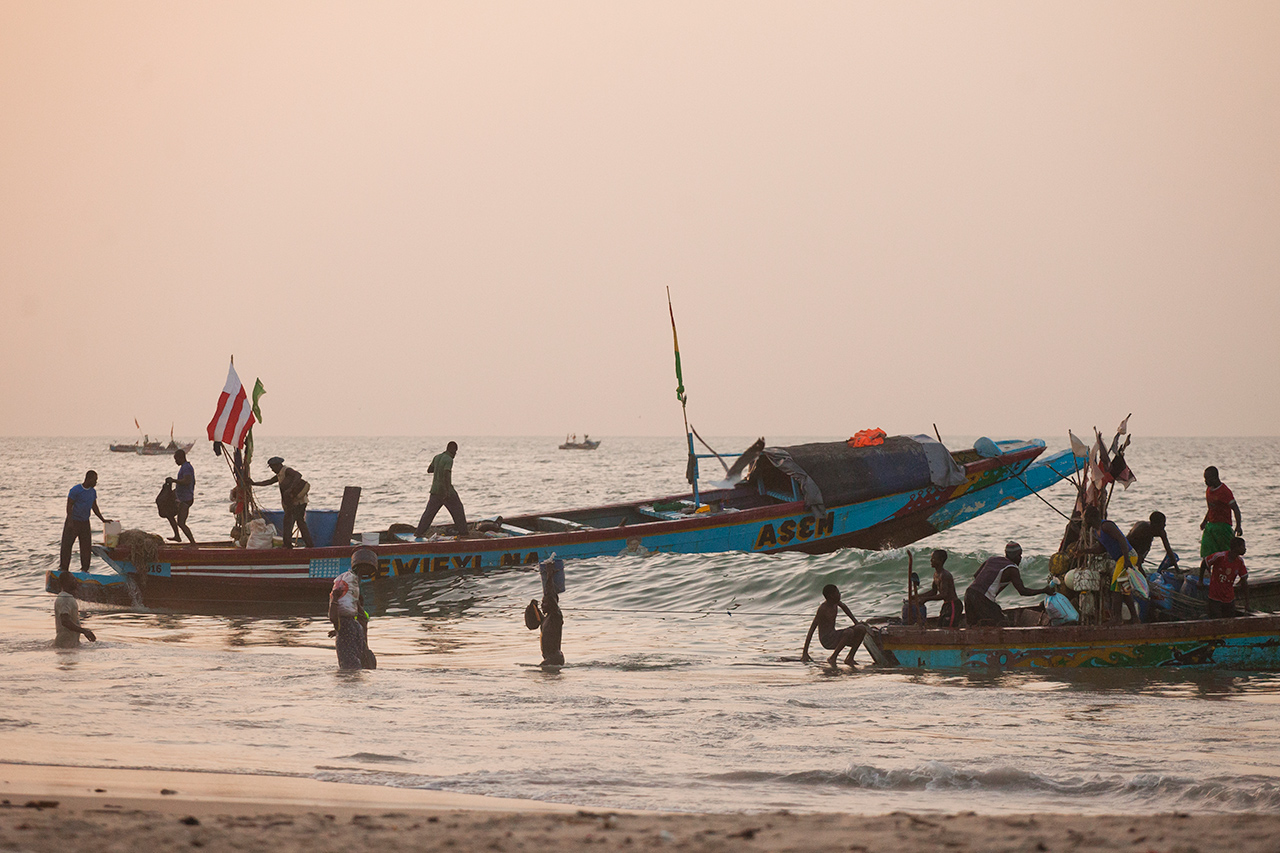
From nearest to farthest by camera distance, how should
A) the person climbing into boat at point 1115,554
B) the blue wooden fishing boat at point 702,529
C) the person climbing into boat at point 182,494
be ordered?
the person climbing into boat at point 1115,554
the blue wooden fishing boat at point 702,529
the person climbing into boat at point 182,494

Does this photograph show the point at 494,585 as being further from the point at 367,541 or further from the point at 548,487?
the point at 548,487

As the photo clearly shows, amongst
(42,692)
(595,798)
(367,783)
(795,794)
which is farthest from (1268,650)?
(42,692)

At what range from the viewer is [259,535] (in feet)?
53.4

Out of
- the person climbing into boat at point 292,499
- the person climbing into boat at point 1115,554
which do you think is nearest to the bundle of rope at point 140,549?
the person climbing into boat at point 292,499

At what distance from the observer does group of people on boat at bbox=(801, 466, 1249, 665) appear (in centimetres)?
1077

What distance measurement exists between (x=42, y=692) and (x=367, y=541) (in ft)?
25.6

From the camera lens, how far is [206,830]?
17.2 feet

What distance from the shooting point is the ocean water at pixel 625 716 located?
700 centimetres

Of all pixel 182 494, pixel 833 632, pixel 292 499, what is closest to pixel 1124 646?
pixel 833 632

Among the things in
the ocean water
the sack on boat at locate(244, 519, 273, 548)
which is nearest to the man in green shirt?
the ocean water

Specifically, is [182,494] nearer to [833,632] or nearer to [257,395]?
[257,395]

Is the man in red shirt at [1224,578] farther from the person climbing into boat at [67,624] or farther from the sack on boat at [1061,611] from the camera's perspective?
the person climbing into boat at [67,624]

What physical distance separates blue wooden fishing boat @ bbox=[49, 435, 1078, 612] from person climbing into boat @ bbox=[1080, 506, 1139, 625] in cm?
666

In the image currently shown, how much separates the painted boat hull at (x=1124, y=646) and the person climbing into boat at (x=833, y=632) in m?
0.90
